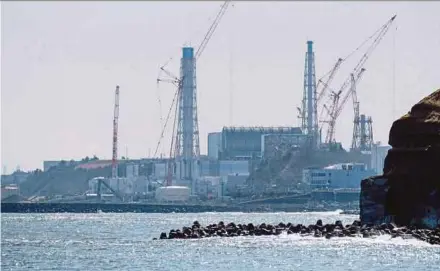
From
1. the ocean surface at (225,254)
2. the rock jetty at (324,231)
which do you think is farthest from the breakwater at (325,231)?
the ocean surface at (225,254)

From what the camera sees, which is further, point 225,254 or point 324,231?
point 324,231

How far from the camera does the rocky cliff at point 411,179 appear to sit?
9638 cm

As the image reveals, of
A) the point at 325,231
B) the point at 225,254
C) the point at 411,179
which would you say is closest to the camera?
the point at 225,254

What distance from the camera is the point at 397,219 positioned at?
98.6 m

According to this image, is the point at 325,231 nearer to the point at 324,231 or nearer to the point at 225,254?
the point at 324,231

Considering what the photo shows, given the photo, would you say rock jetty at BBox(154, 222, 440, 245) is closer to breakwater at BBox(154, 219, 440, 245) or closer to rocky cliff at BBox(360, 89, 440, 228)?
breakwater at BBox(154, 219, 440, 245)

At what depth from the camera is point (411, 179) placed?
97812mm

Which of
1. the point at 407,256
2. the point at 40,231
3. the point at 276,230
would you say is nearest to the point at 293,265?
the point at 407,256

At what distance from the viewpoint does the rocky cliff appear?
3794 inches

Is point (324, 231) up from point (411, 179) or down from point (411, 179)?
down

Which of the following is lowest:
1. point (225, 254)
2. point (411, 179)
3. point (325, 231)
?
point (225, 254)

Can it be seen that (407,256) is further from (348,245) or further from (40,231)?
(40,231)

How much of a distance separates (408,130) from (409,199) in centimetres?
548

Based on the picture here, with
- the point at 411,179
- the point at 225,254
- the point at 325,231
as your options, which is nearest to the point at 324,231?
the point at 325,231
